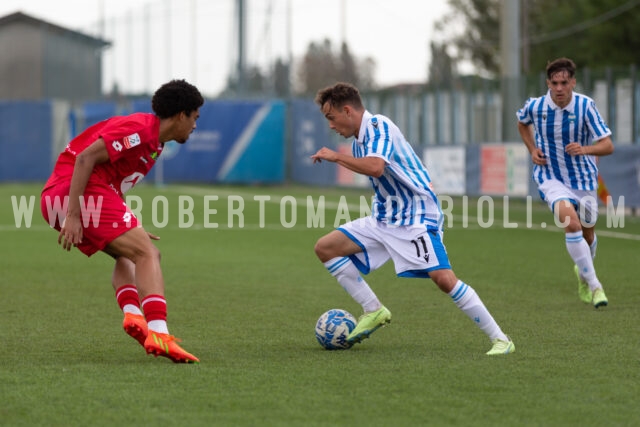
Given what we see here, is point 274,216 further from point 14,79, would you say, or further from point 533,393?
point 14,79

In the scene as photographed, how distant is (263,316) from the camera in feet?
29.8

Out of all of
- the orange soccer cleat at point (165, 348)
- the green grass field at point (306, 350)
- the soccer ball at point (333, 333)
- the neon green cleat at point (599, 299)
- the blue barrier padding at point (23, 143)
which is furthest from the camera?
the blue barrier padding at point (23, 143)

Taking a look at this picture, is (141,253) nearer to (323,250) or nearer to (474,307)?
(323,250)

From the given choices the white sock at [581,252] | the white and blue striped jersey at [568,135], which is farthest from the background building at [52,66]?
the white sock at [581,252]

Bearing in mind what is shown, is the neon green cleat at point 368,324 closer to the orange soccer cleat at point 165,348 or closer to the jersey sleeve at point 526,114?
the orange soccer cleat at point 165,348

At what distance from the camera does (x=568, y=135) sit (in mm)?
10297

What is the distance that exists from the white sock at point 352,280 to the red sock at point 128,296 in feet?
4.25

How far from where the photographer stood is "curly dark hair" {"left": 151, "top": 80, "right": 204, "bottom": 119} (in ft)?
22.7

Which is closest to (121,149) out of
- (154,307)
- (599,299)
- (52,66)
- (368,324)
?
(154,307)

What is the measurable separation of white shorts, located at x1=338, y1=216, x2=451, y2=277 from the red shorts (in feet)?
5.07

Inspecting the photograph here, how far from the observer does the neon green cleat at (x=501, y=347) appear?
706 centimetres

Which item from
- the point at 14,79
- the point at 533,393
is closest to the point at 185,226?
the point at 533,393

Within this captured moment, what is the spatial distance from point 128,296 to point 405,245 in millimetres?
1748

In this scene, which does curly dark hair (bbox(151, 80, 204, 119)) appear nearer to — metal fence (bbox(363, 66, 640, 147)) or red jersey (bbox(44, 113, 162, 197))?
red jersey (bbox(44, 113, 162, 197))
